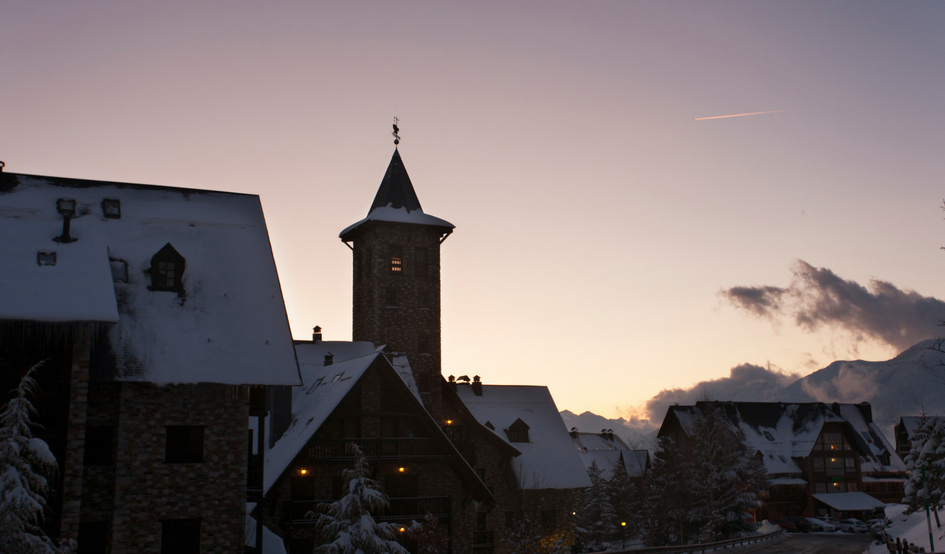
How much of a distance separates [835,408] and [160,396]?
73.3m

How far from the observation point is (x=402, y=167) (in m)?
49.4

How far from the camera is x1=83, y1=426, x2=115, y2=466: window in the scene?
894 inches

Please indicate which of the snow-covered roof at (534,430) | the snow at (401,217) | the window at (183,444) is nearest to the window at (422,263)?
the snow at (401,217)

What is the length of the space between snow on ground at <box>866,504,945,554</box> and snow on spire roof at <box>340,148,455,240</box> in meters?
31.4

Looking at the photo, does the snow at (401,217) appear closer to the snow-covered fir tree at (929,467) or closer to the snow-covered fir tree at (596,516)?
the snow-covered fir tree at (596,516)

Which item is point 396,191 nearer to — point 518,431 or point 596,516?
point 518,431

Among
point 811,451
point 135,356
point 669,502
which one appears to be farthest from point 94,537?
point 811,451

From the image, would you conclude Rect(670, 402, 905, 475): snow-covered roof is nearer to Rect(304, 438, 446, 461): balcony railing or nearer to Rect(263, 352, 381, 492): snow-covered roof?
Rect(304, 438, 446, 461): balcony railing

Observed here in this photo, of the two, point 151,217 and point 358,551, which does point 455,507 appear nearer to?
point 358,551

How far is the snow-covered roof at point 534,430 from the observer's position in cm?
4491

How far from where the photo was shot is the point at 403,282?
46.2 metres

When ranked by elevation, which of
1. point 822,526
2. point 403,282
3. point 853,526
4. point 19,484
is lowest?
point 822,526

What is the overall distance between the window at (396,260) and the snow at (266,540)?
20.4m

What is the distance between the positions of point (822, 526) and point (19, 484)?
204ft
